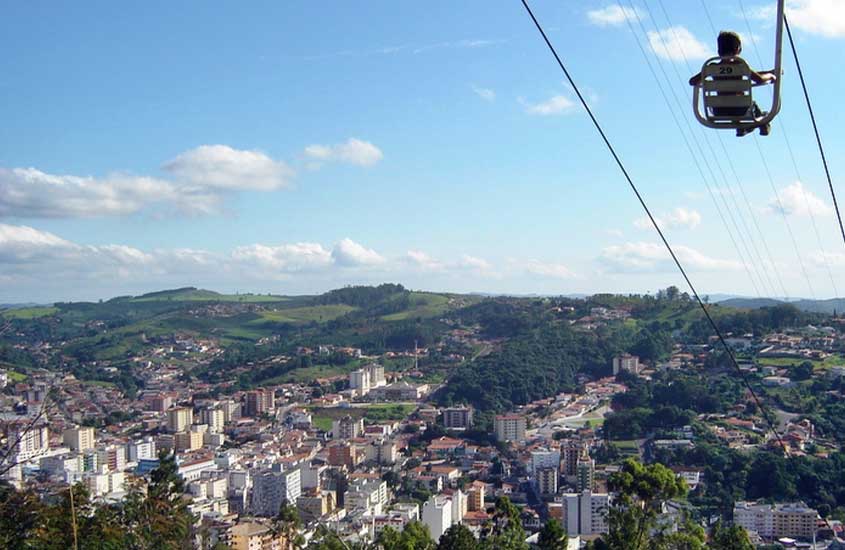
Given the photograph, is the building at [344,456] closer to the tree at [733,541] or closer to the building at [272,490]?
the building at [272,490]

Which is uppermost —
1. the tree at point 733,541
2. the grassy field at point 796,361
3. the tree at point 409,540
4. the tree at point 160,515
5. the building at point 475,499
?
the grassy field at point 796,361

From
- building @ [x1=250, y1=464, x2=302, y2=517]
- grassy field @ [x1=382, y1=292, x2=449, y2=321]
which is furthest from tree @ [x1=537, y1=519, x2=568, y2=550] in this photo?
grassy field @ [x1=382, y1=292, x2=449, y2=321]

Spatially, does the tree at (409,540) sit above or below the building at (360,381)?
above

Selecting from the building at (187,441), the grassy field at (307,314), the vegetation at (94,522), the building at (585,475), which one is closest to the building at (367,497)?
the building at (585,475)

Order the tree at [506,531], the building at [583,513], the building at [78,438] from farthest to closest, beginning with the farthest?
A: the building at [78,438]
the building at [583,513]
the tree at [506,531]

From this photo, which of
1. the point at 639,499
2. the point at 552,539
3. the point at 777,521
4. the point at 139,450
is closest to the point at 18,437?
the point at 639,499

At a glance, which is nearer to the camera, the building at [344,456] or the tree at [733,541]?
the tree at [733,541]
